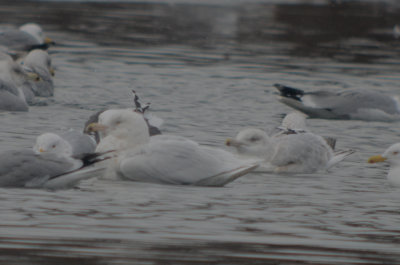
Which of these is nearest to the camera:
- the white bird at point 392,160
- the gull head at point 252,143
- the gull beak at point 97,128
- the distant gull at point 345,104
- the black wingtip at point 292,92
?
the gull beak at point 97,128

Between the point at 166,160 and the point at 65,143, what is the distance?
0.98 metres

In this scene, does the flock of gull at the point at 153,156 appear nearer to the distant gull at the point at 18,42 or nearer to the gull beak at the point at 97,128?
the gull beak at the point at 97,128

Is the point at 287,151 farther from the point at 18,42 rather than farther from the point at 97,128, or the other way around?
the point at 18,42

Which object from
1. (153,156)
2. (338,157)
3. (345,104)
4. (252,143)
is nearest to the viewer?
(153,156)

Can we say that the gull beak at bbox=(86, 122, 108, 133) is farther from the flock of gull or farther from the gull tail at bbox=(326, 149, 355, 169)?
the gull tail at bbox=(326, 149, 355, 169)

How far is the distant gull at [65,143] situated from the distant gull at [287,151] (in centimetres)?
144

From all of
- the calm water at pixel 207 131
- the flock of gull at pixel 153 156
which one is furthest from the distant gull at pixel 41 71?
the flock of gull at pixel 153 156

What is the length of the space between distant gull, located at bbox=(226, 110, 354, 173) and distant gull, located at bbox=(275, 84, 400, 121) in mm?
3900

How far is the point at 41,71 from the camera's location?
16.6 meters

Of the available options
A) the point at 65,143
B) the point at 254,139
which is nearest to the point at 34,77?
the point at 254,139

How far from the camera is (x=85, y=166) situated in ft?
28.6

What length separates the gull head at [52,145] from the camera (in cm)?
916

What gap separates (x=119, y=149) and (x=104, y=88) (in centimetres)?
724

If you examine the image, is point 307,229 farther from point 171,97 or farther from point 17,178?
point 171,97
